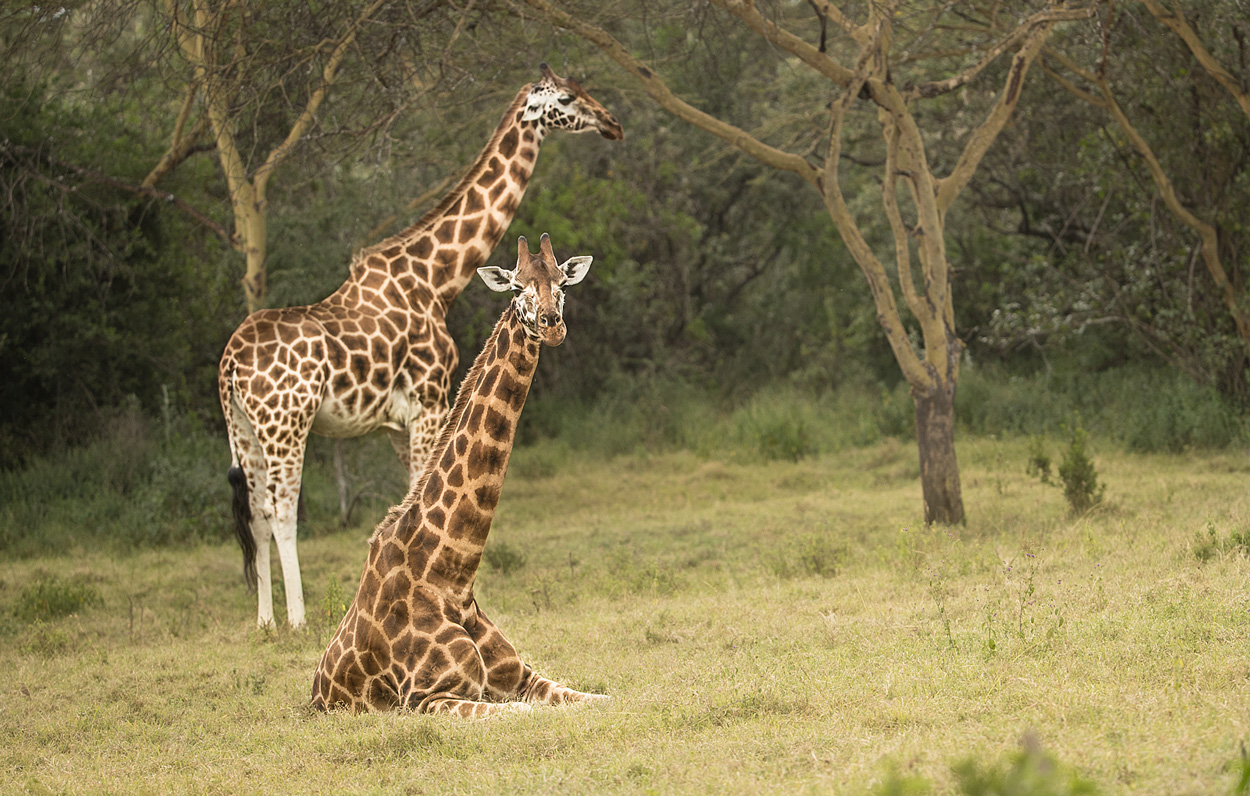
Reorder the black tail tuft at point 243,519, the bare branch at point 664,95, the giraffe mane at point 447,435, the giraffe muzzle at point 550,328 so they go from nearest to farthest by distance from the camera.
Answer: the giraffe muzzle at point 550,328 < the giraffe mane at point 447,435 < the black tail tuft at point 243,519 < the bare branch at point 664,95

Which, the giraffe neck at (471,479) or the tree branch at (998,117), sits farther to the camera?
the tree branch at (998,117)

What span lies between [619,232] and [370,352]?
8774 millimetres

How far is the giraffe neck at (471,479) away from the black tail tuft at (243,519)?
9.85ft

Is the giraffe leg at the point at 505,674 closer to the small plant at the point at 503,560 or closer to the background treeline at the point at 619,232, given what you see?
the small plant at the point at 503,560

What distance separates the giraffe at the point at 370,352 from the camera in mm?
7516

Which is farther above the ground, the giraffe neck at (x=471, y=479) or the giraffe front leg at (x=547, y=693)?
the giraffe neck at (x=471, y=479)

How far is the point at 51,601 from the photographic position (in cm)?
809

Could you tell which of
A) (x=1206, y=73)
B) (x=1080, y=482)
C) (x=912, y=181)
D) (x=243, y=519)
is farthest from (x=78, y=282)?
(x=1206, y=73)

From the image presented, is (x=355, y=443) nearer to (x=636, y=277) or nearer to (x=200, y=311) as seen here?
(x=200, y=311)

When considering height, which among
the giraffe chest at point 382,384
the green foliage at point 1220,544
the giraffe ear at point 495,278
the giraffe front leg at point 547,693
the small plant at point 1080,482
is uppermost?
the giraffe ear at point 495,278

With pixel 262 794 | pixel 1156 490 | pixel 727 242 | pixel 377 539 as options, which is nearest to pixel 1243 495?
pixel 1156 490

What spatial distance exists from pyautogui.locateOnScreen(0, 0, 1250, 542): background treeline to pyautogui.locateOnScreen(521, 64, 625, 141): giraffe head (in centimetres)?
69

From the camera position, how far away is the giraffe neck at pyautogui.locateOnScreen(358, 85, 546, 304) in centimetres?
822

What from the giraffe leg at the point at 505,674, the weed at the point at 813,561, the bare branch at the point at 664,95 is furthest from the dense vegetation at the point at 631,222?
the giraffe leg at the point at 505,674
